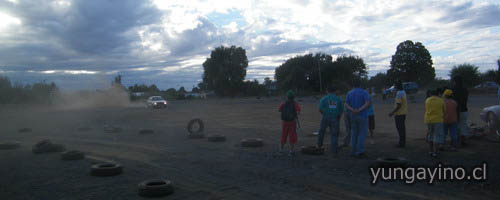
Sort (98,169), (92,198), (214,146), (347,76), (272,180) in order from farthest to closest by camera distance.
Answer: (347,76), (214,146), (98,169), (272,180), (92,198)

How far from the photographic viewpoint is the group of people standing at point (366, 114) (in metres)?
8.08

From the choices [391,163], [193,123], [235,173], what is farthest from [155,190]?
[193,123]

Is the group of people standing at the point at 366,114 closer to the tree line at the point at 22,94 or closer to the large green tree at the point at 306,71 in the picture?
the tree line at the point at 22,94

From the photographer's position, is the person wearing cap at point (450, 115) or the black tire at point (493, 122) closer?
the person wearing cap at point (450, 115)

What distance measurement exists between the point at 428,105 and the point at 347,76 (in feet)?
242

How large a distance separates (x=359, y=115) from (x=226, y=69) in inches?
3264

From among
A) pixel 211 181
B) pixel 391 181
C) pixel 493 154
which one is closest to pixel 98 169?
pixel 211 181

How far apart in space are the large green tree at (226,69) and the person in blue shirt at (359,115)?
269 ft

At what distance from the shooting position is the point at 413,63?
268 ft

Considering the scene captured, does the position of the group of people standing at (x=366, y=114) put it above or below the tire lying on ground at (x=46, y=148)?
above

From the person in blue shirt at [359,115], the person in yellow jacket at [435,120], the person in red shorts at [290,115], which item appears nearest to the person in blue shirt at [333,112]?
the person in blue shirt at [359,115]

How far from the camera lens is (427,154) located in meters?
8.35

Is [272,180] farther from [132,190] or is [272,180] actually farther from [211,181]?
[132,190]

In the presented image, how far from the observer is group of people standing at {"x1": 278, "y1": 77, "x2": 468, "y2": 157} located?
8.08m
